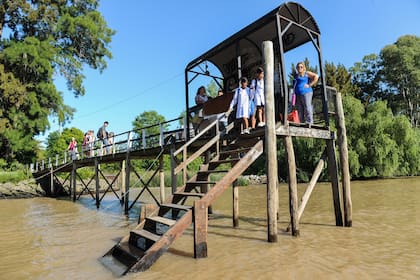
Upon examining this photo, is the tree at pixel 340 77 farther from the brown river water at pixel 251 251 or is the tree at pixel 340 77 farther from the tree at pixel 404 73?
the brown river water at pixel 251 251

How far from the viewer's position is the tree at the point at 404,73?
38219 mm

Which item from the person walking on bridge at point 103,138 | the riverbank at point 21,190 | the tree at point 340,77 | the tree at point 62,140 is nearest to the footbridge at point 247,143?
the person walking on bridge at point 103,138

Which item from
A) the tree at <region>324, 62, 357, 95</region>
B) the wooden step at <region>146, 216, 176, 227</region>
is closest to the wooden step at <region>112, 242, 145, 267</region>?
the wooden step at <region>146, 216, 176, 227</region>

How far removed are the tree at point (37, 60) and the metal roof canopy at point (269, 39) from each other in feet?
62.1

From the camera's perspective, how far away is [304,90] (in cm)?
762

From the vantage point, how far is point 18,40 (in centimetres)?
2591

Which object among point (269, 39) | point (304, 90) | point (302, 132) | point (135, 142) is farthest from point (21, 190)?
point (304, 90)

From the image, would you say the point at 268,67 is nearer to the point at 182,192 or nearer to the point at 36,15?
the point at 182,192

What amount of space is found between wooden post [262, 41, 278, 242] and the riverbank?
21585mm

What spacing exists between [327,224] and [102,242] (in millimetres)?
5450

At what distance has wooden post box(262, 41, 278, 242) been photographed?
641 centimetres

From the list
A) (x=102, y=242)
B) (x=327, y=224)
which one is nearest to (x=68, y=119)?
(x=102, y=242)

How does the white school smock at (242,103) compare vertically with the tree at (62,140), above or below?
below

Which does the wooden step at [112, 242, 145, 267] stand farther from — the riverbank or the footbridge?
the riverbank
